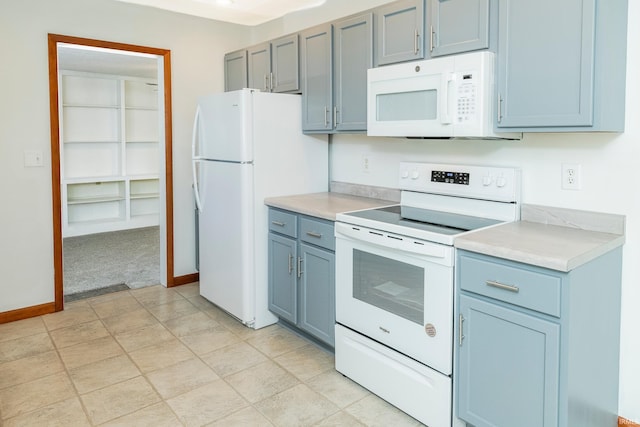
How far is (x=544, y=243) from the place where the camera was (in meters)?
1.91

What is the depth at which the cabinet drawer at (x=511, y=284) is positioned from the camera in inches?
67.7

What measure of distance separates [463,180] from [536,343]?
100 centimetres

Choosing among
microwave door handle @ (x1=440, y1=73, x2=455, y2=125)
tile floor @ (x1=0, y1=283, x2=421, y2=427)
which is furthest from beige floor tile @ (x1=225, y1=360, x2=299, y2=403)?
microwave door handle @ (x1=440, y1=73, x2=455, y2=125)

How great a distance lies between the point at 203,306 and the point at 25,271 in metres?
1.26

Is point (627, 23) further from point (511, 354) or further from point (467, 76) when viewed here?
point (511, 354)

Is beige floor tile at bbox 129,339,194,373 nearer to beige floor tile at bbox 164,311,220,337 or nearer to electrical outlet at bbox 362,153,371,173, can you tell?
beige floor tile at bbox 164,311,220,337

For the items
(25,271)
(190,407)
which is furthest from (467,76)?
(25,271)

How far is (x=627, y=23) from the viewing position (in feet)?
6.44

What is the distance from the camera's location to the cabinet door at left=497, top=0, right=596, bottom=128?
188cm

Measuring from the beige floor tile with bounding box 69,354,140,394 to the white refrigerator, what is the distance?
80cm

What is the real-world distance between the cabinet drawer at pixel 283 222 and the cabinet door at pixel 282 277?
0.14ft

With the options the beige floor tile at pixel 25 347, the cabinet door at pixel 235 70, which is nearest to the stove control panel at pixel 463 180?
the cabinet door at pixel 235 70

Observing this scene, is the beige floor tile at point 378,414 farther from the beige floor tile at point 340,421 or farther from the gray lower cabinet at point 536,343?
the gray lower cabinet at point 536,343

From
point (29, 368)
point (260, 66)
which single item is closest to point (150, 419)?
point (29, 368)
